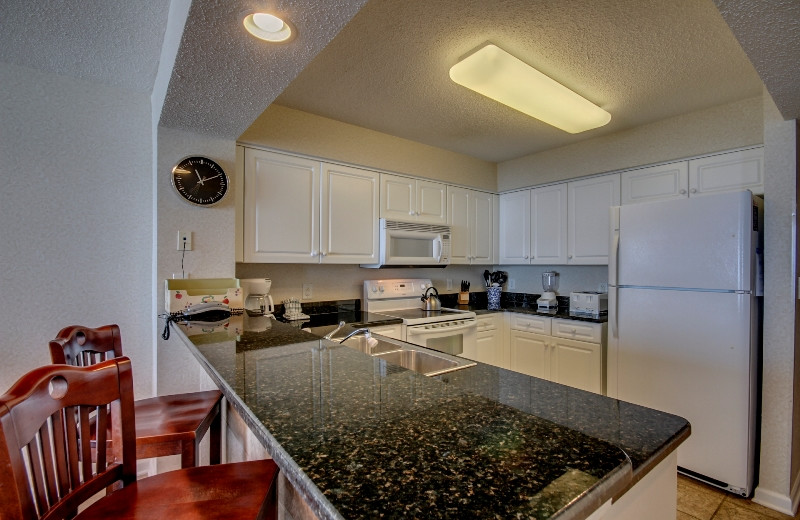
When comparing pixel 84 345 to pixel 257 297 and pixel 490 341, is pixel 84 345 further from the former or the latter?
pixel 490 341

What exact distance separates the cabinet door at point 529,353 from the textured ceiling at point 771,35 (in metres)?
2.24

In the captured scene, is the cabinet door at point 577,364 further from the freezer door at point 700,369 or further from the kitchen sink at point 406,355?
the kitchen sink at point 406,355

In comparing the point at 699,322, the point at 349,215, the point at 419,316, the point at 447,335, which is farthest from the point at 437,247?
the point at 699,322

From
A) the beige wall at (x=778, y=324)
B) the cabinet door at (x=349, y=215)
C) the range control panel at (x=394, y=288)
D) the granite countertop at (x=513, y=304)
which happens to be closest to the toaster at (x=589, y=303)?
the granite countertop at (x=513, y=304)

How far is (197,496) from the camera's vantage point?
87cm

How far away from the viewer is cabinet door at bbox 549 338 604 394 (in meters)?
2.84

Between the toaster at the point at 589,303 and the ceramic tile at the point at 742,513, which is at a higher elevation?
the toaster at the point at 589,303

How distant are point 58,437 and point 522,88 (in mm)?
2313

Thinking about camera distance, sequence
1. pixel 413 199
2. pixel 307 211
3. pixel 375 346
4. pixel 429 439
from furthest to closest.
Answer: pixel 413 199 < pixel 307 211 < pixel 375 346 < pixel 429 439

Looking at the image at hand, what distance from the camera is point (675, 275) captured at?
224cm

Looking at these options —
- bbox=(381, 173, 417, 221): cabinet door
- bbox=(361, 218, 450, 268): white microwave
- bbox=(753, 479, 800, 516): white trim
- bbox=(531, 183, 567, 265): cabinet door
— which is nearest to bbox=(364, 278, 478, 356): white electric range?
bbox=(361, 218, 450, 268): white microwave

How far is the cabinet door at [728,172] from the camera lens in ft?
7.99

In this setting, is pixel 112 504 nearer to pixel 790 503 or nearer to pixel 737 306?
pixel 737 306

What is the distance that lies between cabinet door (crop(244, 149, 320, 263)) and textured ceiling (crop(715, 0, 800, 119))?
2.29 metres
